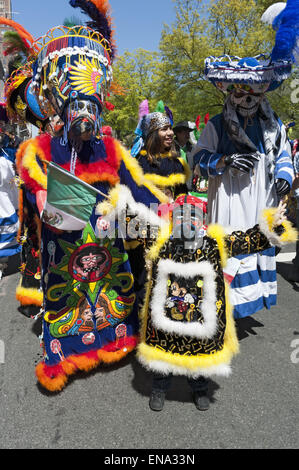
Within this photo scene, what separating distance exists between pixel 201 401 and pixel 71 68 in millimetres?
2188

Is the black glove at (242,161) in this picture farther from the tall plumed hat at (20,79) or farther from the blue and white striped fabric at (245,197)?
the tall plumed hat at (20,79)

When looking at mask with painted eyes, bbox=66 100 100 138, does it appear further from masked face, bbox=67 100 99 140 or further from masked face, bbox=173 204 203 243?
masked face, bbox=173 204 203 243

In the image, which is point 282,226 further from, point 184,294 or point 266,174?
point 266,174

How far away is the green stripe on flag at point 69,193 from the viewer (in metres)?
1.83

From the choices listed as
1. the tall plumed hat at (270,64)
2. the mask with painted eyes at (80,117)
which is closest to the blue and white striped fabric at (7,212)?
the mask with painted eyes at (80,117)

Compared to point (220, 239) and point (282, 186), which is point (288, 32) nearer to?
point (282, 186)

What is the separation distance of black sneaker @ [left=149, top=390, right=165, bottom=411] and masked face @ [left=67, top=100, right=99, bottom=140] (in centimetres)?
168

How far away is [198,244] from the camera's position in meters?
1.95

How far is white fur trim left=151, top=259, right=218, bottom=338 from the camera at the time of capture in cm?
193

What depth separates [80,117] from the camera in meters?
2.01

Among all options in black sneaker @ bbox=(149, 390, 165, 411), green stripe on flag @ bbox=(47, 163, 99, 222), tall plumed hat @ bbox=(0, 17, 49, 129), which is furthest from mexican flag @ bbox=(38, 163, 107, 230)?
black sneaker @ bbox=(149, 390, 165, 411)

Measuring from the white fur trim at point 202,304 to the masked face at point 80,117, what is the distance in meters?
0.91
